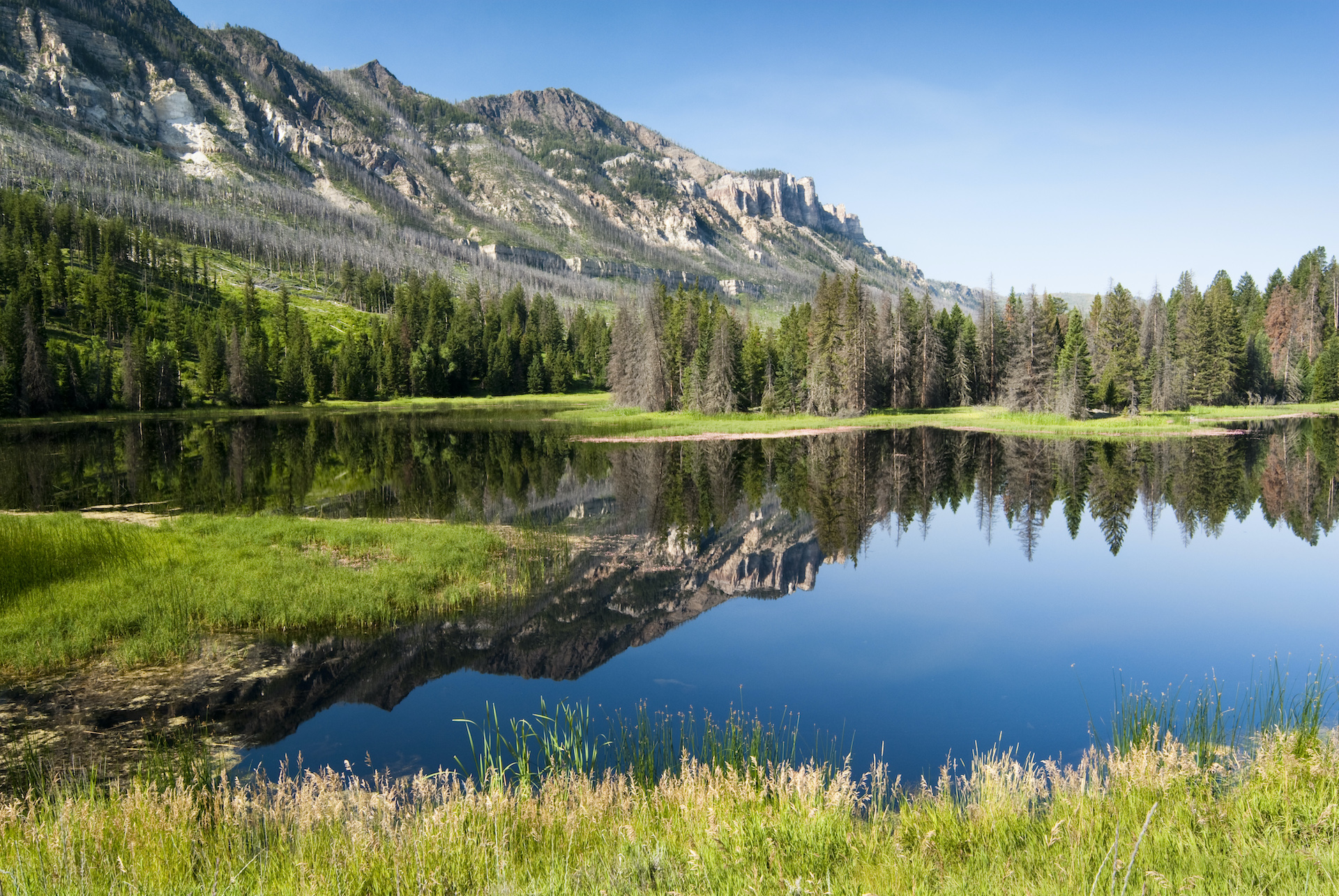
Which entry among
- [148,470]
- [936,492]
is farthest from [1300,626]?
[148,470]

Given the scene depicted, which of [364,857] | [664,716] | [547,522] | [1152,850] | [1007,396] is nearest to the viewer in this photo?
[1152,850]

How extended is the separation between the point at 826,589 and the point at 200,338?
115709 mm

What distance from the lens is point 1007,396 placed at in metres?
78.6

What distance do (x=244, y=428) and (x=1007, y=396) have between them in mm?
80874

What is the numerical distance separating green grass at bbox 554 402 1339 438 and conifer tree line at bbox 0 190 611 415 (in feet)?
164

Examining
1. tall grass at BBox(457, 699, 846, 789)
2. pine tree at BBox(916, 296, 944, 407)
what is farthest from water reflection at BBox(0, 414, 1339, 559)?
pine tree at BBox(916, 296, 944, 407)

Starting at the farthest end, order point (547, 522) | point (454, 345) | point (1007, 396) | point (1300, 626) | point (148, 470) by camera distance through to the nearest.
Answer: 1. point (454, 345)
2. point (1007, 396)
3. point (148, 470)
4. point (547, 522)
5. point (1300, 626)

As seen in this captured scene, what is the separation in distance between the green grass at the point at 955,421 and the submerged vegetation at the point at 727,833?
50.4 m

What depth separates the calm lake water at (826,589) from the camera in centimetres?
1222

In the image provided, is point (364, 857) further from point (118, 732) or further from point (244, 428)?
point (244, 428)

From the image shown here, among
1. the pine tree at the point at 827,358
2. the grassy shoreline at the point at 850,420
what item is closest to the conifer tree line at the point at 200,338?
the grassy shoreline at the point at 850,420

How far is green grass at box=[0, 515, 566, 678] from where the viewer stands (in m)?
14.2

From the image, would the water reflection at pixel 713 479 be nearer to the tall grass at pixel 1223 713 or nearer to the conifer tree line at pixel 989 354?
the tall grass at pixel 1223 713

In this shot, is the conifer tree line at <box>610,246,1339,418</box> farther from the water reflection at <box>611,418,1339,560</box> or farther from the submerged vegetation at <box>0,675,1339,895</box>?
the submerged vegetation at <box>0,675,1339,895</box>
